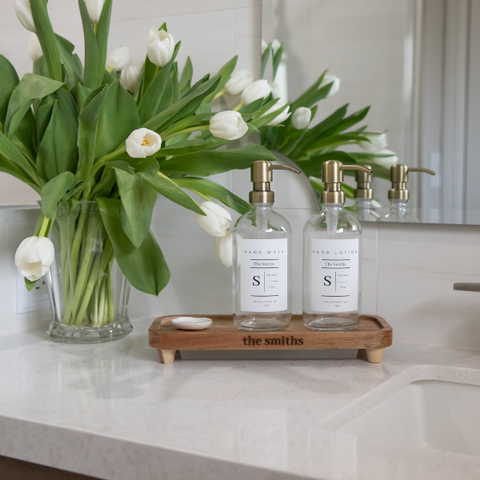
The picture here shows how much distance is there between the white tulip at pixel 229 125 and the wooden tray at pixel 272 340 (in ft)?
0.99

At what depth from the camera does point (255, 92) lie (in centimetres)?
97

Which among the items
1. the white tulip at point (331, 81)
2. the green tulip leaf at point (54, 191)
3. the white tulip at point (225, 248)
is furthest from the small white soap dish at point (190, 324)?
the white tulip at point (331, 81)

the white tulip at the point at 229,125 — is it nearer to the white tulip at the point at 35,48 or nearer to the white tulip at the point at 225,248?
the white tulip at the point at 225,248

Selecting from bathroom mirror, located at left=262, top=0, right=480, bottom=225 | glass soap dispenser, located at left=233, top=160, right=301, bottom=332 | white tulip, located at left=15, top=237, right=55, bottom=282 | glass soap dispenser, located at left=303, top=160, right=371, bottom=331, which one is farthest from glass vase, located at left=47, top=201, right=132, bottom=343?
bathroom mirror, located at left=262, top=0, right=480, bottom=225

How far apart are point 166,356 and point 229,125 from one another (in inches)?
14.2

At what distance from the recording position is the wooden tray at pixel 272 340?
79cm

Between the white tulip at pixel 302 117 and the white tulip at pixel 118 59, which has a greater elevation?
the white tulip at pixel 118 59

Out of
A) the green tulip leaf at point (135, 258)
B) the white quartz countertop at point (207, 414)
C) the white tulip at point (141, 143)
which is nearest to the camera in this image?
the white quartz countertop at point (207, 414)

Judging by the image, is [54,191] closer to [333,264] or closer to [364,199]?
[333,264]

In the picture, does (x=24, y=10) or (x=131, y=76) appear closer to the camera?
(x=24, y=10)

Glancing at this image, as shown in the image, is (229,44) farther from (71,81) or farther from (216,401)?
(216,401)

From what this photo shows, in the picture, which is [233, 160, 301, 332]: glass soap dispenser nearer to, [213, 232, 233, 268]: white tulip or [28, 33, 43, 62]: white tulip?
[213, 232, 233, 268]: white tulip

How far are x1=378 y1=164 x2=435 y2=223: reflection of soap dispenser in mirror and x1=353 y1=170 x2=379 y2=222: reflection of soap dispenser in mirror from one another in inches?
1.3

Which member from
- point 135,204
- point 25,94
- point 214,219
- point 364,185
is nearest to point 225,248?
point 214,219
